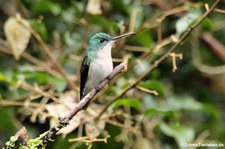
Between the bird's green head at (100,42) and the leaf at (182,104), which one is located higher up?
the bird's green head at (100,42)

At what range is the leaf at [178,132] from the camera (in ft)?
12.0

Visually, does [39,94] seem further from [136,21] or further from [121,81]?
[136,21]

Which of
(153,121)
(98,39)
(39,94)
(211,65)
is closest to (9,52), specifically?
(39,94)

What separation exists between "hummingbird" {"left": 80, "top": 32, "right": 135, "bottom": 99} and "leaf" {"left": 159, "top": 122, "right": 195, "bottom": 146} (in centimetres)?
67

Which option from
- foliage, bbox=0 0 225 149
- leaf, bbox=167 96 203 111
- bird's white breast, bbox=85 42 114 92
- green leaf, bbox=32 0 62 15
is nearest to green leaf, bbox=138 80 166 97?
foliage, bbox=0 0 225 149

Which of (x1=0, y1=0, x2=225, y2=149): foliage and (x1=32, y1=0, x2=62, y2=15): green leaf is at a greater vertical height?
(x1=32, y1=0, x2=62, y2=15): green leaf

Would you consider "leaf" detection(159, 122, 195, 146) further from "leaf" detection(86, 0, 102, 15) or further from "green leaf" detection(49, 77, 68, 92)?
"leaf" detection(86, 0, 102, 15)

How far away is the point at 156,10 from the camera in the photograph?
186 inches

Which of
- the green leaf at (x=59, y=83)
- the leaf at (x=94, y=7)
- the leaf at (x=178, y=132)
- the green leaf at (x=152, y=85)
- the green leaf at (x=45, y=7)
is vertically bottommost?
the leaf at (x=178, y=132)

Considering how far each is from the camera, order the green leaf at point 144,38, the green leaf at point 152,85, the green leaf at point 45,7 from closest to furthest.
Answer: the green leaf at point 152,85 < the green leaf at point 144,38 < the green leaf at point 45,7

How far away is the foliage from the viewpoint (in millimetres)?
3549

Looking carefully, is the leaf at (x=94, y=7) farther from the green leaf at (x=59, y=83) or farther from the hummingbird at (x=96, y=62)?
the green leaf at (x=59, y=83)

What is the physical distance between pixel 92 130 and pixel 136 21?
0.88 meters

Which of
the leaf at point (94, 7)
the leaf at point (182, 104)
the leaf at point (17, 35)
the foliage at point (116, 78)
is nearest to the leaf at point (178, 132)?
the foliage at point (116, 78)
